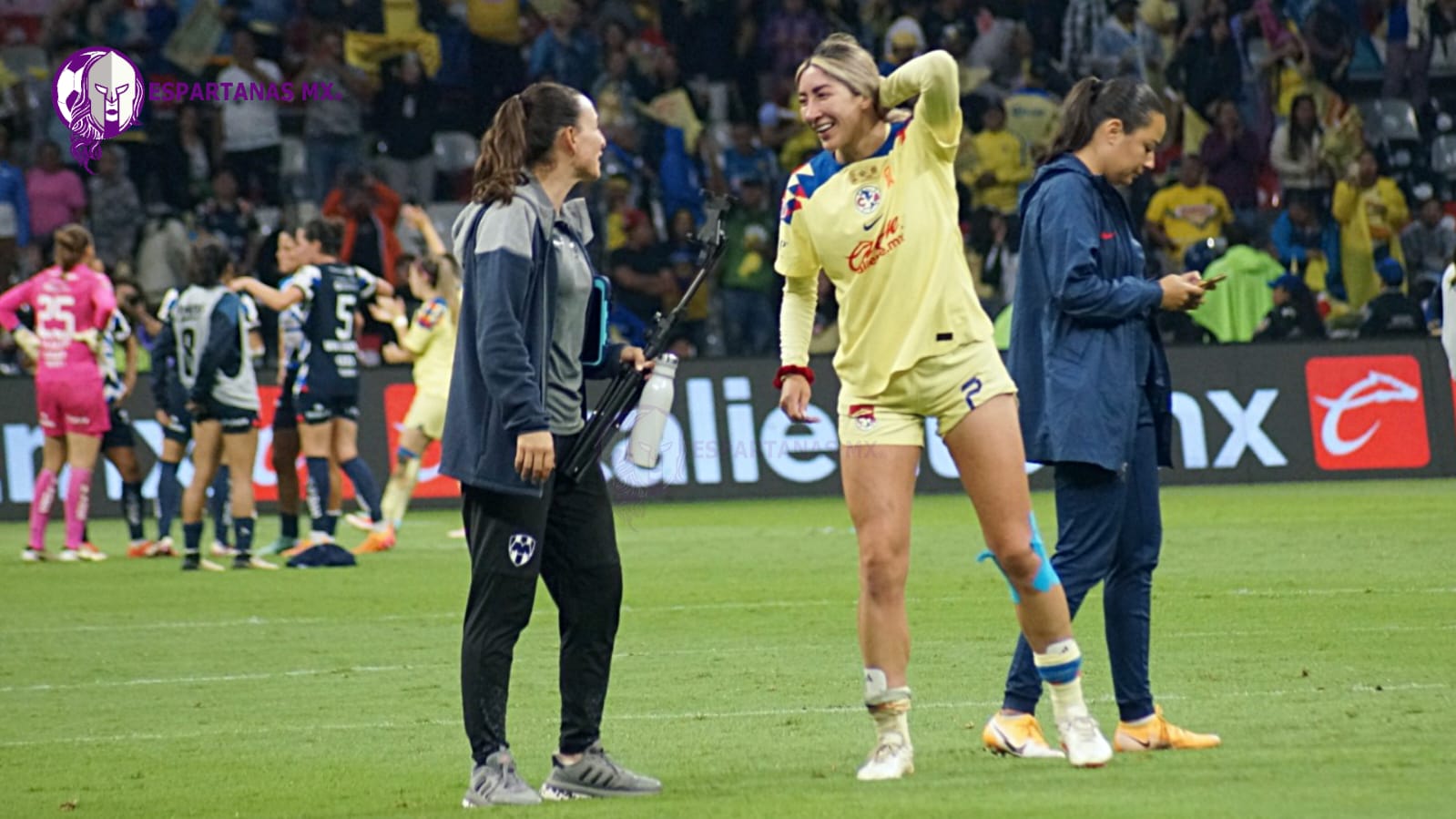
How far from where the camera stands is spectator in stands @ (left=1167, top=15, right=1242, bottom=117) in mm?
26578

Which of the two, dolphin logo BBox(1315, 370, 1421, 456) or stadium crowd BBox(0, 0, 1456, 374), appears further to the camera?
stadium crowd BBox(0, 0, 1456, 374)

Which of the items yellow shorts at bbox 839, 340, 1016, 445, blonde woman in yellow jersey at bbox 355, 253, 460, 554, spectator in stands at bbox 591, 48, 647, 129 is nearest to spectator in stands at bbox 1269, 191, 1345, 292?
spectator in stands at bbox 591, 48, 647, 129

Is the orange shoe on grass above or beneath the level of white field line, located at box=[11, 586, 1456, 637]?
above

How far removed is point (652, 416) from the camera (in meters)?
7.12

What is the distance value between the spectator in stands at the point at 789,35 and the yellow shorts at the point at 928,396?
20.5m

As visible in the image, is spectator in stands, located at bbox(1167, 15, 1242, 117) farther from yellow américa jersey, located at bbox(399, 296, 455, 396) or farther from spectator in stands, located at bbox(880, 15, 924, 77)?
yellow américa jersey, located at bbox(399, 296, 455, 396)

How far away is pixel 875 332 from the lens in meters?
6.88

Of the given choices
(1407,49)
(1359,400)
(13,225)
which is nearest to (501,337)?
(1359,400)

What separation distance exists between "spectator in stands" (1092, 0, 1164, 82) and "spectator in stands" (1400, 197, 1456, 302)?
358 cm

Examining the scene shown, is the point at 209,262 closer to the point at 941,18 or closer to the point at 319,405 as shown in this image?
the point at 319,405

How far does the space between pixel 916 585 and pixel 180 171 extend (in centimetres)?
1523

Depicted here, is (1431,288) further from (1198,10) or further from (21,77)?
(21,77)

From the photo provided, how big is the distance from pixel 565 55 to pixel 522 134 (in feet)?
67.1

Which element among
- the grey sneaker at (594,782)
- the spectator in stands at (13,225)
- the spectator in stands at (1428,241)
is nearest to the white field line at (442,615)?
the grey sneaker at (594,782)
